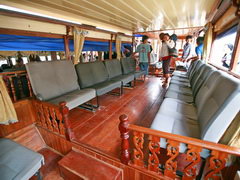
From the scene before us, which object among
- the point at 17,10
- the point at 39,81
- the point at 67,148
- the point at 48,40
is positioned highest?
the point at 17,10

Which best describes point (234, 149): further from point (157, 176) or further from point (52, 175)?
point (52, 175)

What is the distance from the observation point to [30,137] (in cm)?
191

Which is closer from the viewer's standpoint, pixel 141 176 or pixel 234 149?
pixel 234 149

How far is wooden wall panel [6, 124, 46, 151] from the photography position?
1.81 metres

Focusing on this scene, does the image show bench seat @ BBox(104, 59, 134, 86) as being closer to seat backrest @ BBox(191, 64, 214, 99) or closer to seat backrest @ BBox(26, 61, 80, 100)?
seat backrest @ BBox(26, 61, 80, 100)

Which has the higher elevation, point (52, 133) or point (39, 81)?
point (39, 81)

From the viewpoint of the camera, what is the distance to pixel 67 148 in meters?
1.69

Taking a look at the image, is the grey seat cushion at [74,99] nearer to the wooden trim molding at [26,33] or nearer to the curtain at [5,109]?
the curtain at [5,109]

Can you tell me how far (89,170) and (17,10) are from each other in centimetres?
317

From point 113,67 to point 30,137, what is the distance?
105 inches

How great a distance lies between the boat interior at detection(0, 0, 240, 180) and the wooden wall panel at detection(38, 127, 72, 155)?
0.06 feet

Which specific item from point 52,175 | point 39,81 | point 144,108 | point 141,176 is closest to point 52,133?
point 52,175

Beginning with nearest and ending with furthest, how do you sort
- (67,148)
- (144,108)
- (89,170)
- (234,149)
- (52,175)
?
(234,149), (89,170), (52,175), (67,148), (144,108)

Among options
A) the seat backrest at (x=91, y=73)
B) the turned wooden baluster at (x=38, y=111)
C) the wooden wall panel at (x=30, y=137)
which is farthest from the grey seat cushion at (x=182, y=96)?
the wooden wall panel at (x=30, y=137)
